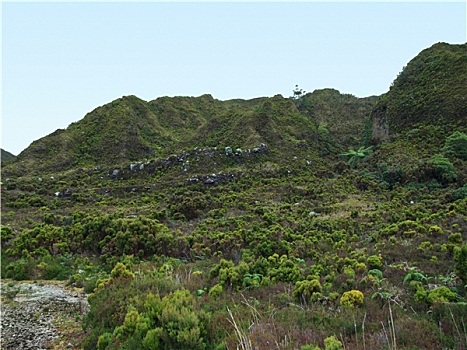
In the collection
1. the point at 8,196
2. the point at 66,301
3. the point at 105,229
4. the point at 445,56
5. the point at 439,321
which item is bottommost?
the point at 439,321

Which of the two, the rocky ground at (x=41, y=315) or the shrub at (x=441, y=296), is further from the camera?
the rocky ground at (x=41, y=315)

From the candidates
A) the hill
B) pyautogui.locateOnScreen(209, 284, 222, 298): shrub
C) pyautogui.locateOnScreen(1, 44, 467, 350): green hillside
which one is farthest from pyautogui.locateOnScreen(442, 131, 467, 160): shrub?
pyautogui.locateOnScreen(209, 284, 222, 298): shrub

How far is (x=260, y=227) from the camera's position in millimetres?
16250

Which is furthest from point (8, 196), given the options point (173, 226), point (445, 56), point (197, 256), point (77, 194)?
point (445, 56)

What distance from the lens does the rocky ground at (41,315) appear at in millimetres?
7059

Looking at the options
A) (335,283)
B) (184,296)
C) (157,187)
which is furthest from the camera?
(157,187)

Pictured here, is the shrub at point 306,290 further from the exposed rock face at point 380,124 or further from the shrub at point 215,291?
Answer: the exposed rock face at point 380,124

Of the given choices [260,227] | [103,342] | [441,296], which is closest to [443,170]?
[260,227]

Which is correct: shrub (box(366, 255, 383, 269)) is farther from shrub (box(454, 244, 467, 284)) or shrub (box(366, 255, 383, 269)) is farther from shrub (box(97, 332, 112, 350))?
shrub (box(97, 332, 112, 350))

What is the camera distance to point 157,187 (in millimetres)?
31484

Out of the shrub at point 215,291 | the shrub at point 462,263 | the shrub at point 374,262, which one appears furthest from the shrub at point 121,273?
the shrub at point 462,263

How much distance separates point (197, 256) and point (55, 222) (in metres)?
10.1

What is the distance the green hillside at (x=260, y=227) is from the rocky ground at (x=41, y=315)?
207 mm

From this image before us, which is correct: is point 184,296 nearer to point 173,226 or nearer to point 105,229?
point 105,229
